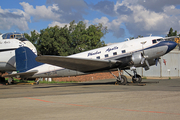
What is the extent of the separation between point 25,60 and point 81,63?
8.85 m

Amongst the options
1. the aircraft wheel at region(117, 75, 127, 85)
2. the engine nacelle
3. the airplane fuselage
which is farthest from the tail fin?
the engine nacelle

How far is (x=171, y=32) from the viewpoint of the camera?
97500 millimetres

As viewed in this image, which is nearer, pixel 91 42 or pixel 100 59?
pixel 100 59

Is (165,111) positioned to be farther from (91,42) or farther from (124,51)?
(91,42)

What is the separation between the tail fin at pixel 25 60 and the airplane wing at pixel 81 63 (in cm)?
478

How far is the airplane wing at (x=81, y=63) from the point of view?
58.0 ft

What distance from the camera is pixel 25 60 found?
24.0 meters

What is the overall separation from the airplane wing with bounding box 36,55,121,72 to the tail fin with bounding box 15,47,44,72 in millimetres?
4782

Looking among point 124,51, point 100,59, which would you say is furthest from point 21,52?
point 124,51

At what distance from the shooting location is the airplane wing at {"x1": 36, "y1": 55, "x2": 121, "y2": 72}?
1769cm

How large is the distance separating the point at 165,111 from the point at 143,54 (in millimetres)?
12882

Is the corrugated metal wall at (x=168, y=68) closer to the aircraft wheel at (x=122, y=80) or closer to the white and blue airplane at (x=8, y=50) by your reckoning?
the aircraft wheel at (x=122, y=80)

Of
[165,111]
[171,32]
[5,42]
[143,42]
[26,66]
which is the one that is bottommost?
[165,111]

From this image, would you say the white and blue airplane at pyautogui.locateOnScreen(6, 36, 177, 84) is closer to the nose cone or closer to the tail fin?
the nose cone
